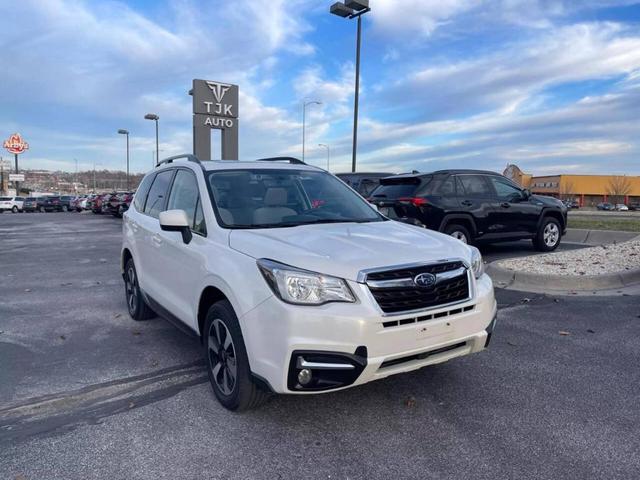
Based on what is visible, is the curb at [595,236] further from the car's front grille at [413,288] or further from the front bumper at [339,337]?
the front bumper at [339,337]

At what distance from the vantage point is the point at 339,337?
110 inches

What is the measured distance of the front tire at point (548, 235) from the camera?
34.9ft

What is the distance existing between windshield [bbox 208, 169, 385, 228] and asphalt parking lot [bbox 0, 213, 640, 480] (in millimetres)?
1372

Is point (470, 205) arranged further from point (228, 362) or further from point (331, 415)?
point (228, 362)

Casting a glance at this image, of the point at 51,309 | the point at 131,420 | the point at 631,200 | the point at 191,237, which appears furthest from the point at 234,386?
the point at 631,200

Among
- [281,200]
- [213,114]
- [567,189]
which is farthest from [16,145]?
[567,189]

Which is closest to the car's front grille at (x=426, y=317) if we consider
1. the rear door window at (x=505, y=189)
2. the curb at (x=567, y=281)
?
the curb at (x=567, y=281)

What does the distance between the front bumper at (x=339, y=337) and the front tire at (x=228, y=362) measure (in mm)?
139

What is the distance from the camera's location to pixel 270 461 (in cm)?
280

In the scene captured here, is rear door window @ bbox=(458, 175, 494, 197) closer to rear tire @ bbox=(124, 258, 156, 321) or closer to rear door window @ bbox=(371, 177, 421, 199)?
rear door window @ bbox=(371, 177, 421, 199)

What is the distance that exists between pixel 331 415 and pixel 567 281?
17.0 ft

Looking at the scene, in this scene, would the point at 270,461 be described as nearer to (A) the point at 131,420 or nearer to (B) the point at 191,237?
(A) the point at 131,420

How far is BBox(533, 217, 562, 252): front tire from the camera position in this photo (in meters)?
10.6

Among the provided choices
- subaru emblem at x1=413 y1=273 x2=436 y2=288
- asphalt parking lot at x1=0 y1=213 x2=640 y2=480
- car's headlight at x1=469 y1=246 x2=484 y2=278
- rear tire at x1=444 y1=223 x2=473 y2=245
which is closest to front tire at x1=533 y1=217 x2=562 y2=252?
rear tire at x1=444 y1=223 x2=473 y2=245
